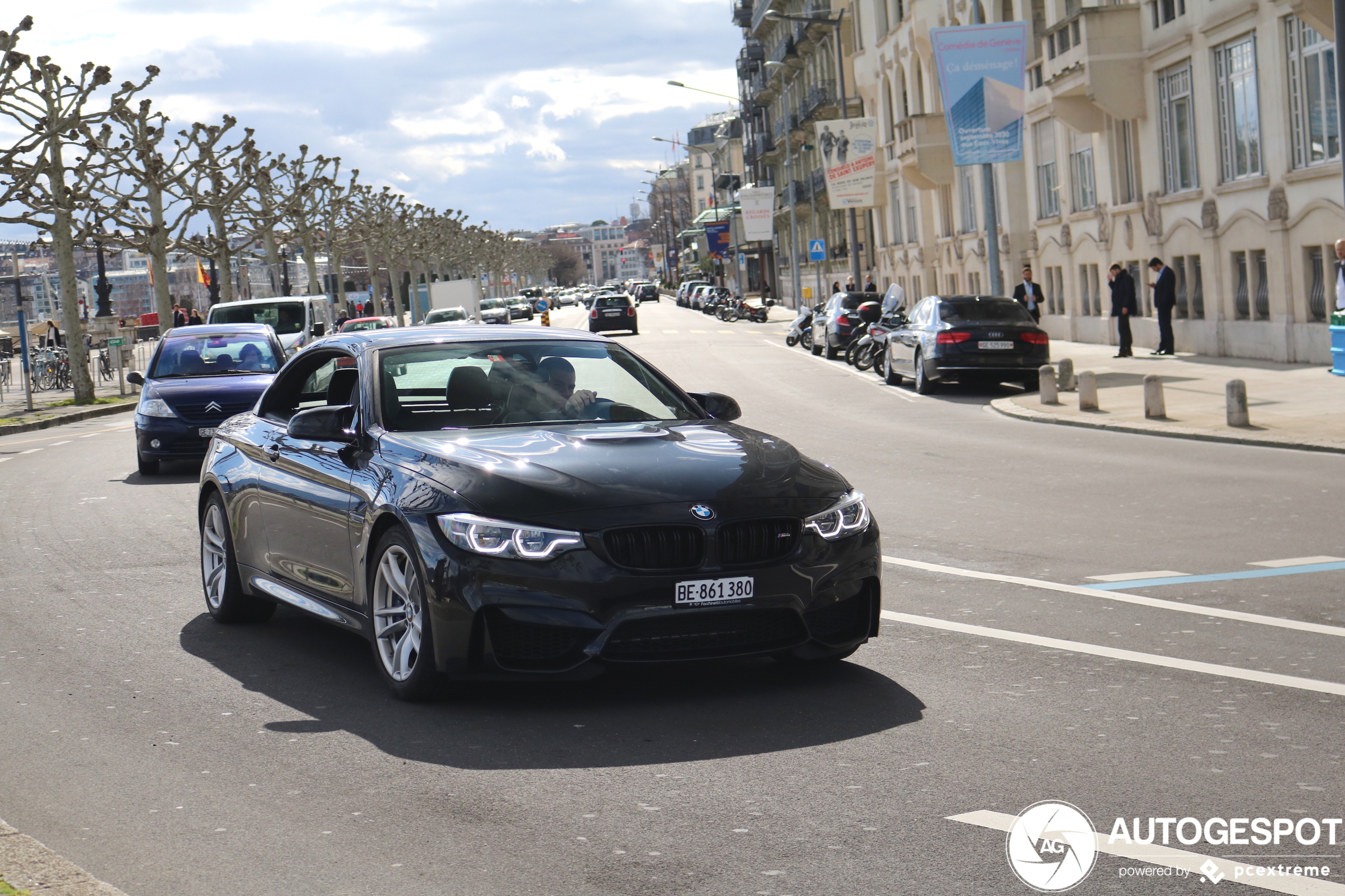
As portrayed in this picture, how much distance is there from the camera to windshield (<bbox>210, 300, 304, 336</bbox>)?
105 feet

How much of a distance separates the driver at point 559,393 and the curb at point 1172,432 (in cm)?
985

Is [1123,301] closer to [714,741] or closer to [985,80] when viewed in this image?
[985,80]

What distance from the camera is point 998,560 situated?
31.6 ft

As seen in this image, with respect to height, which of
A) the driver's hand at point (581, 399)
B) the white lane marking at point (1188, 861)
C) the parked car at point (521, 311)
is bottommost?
the white lane marking at point (1188, 861)

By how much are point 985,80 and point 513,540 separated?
2232 centimetres

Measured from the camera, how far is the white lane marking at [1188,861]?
4.00 m

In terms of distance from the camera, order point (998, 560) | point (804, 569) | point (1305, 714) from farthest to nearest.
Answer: point (998, 560), point (804, 569), point (1305, 714)

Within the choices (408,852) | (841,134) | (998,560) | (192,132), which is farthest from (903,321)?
(192,132)

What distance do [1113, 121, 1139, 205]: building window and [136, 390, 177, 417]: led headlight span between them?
71.3 ft

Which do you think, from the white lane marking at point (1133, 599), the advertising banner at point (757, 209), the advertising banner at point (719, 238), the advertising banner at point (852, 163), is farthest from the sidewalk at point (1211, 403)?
the advertising banner at point (719, 238)

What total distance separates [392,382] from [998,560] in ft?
13.5

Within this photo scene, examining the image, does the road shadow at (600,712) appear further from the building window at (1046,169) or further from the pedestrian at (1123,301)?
the building window at (1046,169)

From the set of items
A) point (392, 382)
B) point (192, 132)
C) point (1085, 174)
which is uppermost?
point (192, 132)

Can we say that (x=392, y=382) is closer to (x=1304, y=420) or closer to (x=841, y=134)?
(x=1304, y=420)
